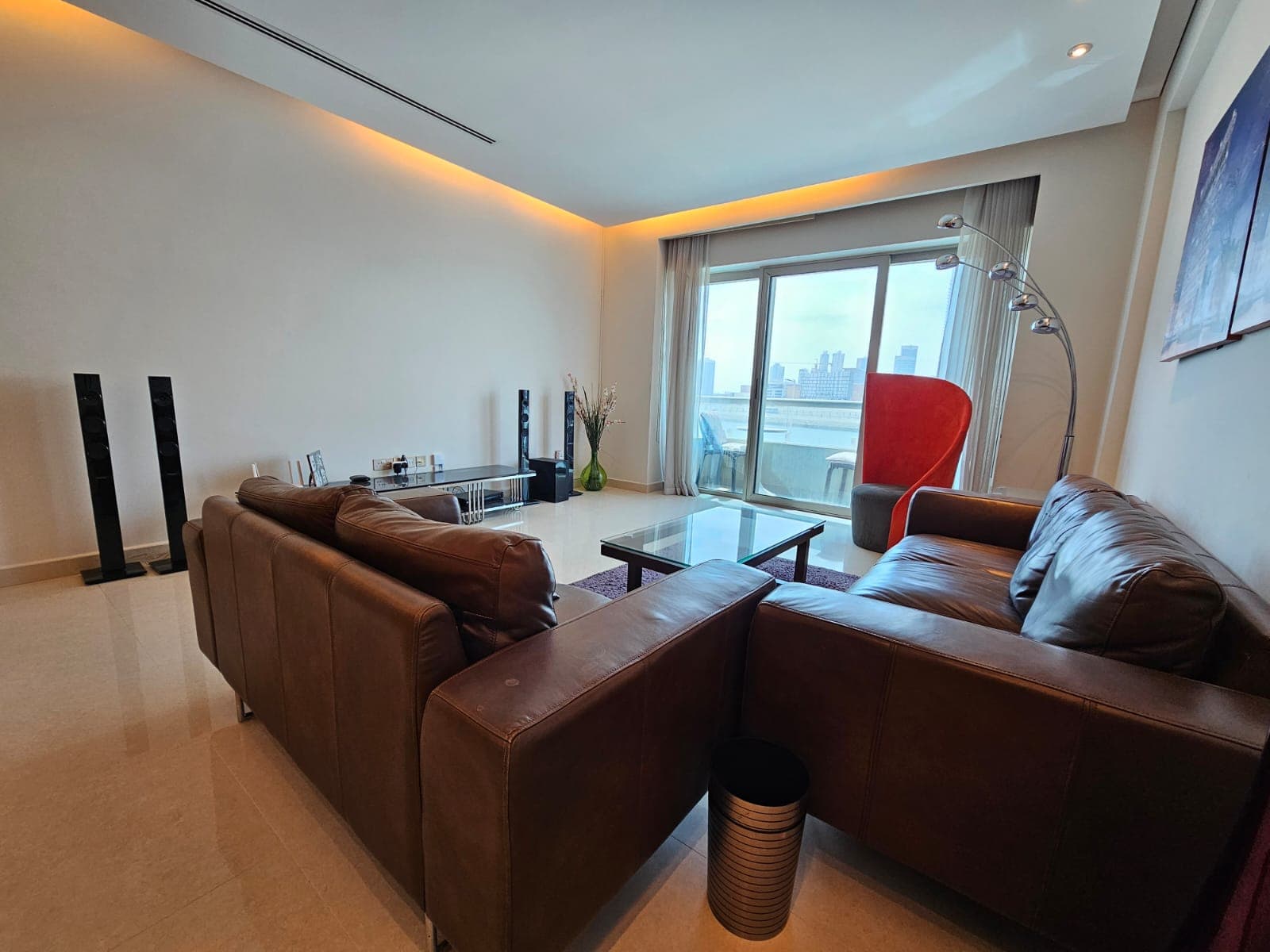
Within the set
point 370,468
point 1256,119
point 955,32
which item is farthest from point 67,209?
point 1256,119

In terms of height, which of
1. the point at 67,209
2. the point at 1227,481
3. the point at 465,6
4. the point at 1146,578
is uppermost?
the point at 465,6

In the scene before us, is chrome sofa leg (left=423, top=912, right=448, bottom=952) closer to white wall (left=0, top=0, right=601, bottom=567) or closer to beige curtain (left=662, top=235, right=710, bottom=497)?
white wall (left=0, top=0, right=601, bottom=567)

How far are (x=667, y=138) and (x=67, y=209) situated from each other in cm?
326

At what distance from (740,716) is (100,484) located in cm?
333

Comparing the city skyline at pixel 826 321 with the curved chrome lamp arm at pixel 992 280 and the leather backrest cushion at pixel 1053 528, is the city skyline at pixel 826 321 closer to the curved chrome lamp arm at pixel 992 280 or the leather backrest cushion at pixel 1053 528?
the curved chrome lamp arm at pixel 992 280

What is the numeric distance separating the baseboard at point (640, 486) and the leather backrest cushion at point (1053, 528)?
3806mm

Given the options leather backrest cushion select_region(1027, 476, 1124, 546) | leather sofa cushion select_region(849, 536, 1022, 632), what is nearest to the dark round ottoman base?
leather sofa cushion select_region(849, 536, 1022, 632)

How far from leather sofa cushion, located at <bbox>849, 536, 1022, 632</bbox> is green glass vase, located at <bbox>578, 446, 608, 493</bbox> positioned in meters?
3.58

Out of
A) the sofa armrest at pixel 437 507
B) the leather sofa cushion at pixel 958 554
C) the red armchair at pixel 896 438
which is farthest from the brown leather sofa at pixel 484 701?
the red armchair at pixel 896 438

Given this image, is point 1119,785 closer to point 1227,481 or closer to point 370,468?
point 1227,481

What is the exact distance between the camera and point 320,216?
3414 millimetres

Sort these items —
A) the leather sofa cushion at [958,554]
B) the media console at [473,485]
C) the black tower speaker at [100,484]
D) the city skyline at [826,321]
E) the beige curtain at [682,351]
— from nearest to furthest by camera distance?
the leather sofa cushion at [958,554]
the black tower speaker at [100,484]
the media console at [473,485]
the city skyline at [826,321]
the beige curtain at [682,351]

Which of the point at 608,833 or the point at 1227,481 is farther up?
the point at 1227,481

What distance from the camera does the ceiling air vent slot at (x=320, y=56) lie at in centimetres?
221
